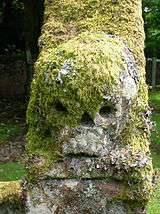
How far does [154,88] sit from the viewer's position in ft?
77.8

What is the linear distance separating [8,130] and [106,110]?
11.0m

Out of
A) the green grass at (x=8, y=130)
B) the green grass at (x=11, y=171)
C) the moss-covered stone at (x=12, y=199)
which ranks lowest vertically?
the green grass at (x=8, y=130)

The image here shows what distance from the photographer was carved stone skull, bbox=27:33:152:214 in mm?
3910

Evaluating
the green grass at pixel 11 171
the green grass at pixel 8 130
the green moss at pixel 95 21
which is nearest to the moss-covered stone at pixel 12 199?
the green moss at pixel 95 21

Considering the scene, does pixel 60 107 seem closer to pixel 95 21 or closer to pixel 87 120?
pixel 87 120

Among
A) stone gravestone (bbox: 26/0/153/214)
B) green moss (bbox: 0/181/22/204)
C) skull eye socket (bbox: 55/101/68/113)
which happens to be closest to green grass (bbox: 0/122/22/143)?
green moss (bbox: 0/181/22/204)

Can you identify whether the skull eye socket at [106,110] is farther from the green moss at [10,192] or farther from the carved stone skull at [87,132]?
the green moss at [10,192]

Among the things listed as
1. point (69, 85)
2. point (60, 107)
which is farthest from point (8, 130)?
point (69, 85)

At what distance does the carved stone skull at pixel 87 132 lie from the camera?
391cm

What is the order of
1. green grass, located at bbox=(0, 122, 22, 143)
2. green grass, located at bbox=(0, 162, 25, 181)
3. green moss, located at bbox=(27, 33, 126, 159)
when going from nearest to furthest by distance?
Answer: green moss, located at bbox=(27, 33, 126, 159) < green grass, located at bbox=(0, 162, 25, 181) < green grass, located at bbox=(0, 122, 22, 143)

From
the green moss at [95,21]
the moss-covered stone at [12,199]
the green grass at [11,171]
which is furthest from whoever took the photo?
the green grass at [11,171]

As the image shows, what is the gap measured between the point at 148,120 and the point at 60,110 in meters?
0.71

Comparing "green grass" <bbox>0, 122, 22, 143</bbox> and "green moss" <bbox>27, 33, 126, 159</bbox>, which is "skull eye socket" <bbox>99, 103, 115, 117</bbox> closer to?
"green moss" <bbox>27, 33, 126, 159</bbox>

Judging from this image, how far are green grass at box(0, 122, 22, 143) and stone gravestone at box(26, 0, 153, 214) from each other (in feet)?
31.3
